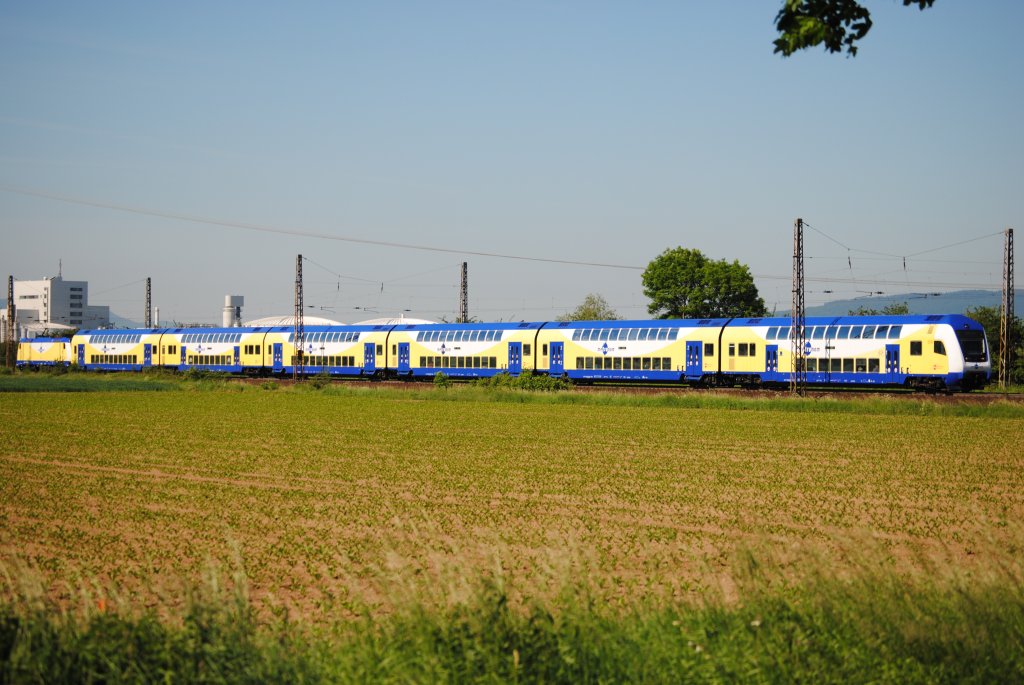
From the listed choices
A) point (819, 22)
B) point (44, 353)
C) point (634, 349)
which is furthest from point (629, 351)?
point (44, 353)

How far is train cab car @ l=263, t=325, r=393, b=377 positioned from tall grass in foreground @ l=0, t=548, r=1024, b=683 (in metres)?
66.8

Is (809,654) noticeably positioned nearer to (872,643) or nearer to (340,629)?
(872,643)

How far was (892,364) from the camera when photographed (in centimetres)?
5294

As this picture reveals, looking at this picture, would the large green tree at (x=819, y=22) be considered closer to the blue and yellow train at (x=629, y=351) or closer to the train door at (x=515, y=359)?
the blue and yellow train at (x=629, y=351)

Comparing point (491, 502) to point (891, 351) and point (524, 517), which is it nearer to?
point (524, 517)

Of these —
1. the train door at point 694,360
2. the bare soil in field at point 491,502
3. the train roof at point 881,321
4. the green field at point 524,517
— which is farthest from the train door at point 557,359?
the bare soil in field at point 491,502

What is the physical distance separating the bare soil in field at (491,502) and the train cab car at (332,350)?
34.1 meters

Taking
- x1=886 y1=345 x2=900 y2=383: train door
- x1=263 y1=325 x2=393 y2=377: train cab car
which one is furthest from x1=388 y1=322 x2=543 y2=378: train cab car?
x1=886 y1=345 x2=900 y2=383: train door

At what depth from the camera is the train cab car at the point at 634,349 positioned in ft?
200

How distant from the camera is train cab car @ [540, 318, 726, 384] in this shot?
200 ft

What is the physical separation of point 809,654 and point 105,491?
17979 mm

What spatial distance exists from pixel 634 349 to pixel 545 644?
55.7 m

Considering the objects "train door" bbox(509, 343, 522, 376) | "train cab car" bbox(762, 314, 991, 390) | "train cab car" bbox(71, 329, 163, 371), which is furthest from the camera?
"train cab car" bbox(71, 329, 163, 371)

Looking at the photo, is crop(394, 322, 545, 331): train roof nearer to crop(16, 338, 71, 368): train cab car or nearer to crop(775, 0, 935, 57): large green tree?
crop(16, 338, 71, 368): train cab car
